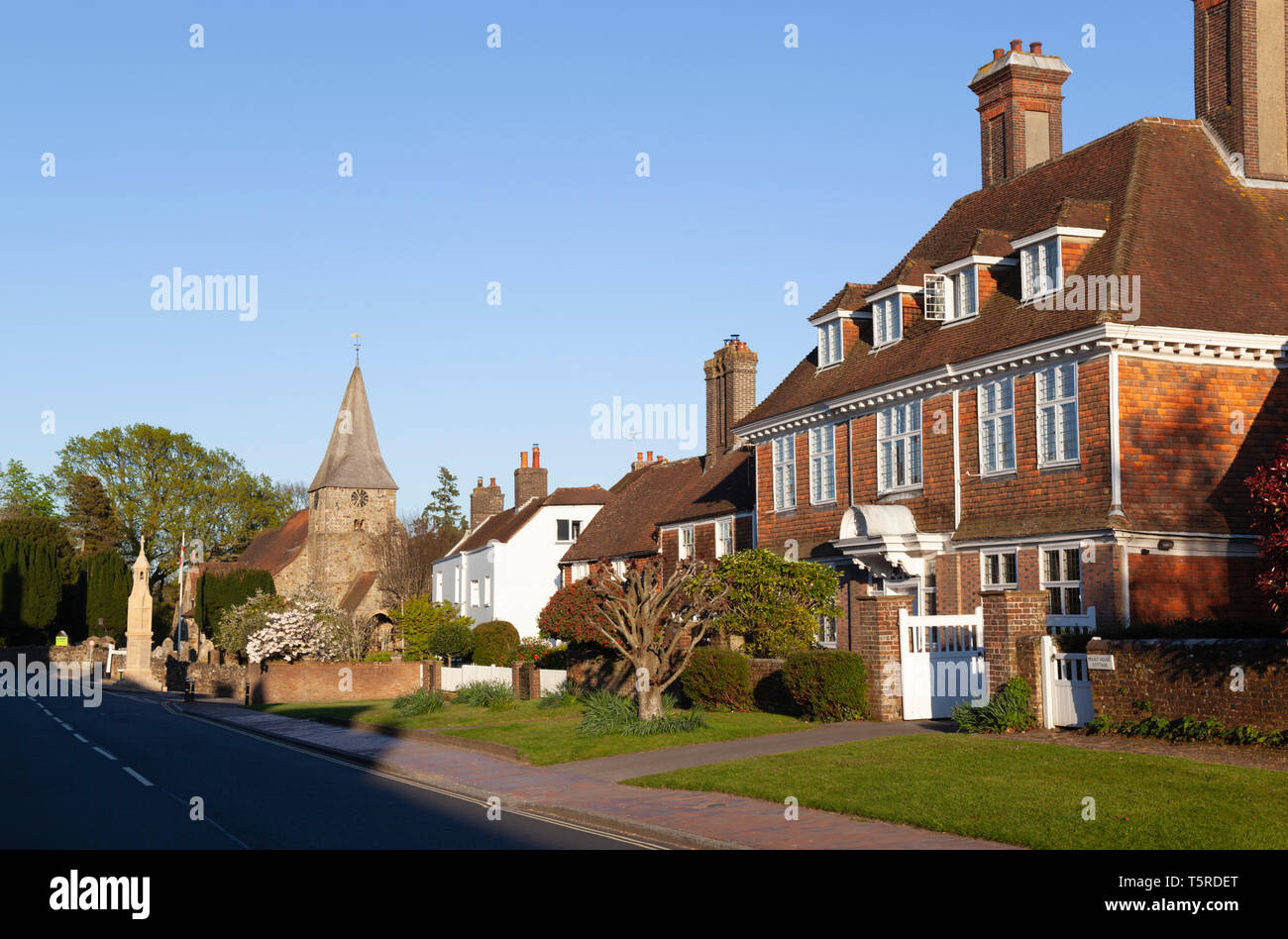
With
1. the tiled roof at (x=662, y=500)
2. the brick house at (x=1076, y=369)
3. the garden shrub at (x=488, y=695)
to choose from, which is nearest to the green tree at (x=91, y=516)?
the tiled roof at (x=662, y=500)

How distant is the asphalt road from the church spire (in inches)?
2386

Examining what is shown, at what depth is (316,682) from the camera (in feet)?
147

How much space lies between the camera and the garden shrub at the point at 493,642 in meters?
47.7

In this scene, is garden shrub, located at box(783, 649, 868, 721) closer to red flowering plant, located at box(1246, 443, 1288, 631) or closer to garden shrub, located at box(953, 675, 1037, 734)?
garden shrub, located at box(953, 675, 1037, 734)

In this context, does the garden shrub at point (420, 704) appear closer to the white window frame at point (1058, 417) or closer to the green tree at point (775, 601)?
the green tree at point (775, 601)

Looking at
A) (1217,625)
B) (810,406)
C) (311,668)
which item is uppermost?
(810,406)

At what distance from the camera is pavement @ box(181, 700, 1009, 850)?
12188 mm

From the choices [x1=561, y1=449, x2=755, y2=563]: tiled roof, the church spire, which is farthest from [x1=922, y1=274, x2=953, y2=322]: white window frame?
the church spire

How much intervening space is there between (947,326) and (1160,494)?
682 centimetres
